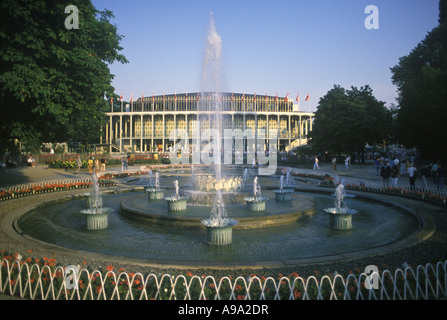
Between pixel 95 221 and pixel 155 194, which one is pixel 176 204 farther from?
pixel 155 194

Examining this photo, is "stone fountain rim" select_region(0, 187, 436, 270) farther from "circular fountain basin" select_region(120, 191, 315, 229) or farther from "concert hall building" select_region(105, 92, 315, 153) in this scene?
"concert hall building" select_region(105, 92, 315, 153)

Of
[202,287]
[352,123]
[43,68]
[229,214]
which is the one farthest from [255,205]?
[352,123]

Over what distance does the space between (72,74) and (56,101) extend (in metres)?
1.45

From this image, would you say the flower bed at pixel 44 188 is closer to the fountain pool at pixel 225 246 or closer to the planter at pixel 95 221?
the fountain pool at pixel 225 246

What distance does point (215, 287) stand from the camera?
5434 millimetres

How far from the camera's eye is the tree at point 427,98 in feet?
78.1

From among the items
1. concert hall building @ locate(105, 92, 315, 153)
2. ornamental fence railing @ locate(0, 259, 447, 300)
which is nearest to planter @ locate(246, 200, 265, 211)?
ornamental fence railing @ locate(0, 259, 447, 300)

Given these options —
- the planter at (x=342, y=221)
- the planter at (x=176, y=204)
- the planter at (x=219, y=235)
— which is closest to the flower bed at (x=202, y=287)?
the planter at (x=219, y=235)

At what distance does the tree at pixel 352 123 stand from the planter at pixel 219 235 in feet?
118

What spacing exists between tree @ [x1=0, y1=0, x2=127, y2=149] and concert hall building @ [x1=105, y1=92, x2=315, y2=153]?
2623 inches
